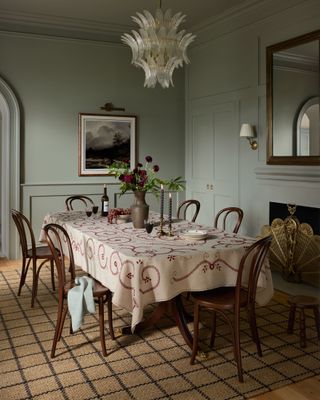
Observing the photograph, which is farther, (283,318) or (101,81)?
(101,81)

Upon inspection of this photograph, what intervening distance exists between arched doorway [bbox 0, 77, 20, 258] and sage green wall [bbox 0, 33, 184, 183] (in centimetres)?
10

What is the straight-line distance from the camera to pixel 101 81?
20.4 ft

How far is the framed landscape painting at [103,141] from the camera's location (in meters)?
6.18

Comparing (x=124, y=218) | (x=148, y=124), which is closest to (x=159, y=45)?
(x=124, y=218)

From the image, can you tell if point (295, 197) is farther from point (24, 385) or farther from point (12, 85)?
point (12, 85)

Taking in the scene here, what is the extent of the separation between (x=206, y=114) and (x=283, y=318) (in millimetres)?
3299

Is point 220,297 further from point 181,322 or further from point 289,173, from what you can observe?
point 289,173

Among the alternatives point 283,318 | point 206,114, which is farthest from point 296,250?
point 206,114

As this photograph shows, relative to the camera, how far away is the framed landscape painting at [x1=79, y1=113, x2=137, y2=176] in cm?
618

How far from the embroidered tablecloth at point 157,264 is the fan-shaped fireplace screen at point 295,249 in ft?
4.34

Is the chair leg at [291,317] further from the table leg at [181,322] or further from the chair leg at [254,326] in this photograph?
the table leg at [181,322]

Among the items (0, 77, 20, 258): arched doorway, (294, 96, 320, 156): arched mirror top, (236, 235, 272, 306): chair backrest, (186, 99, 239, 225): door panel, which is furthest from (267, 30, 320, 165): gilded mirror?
(0, 77, 20, 258): arched doorway

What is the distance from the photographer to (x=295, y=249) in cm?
457

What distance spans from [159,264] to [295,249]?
2.32m
